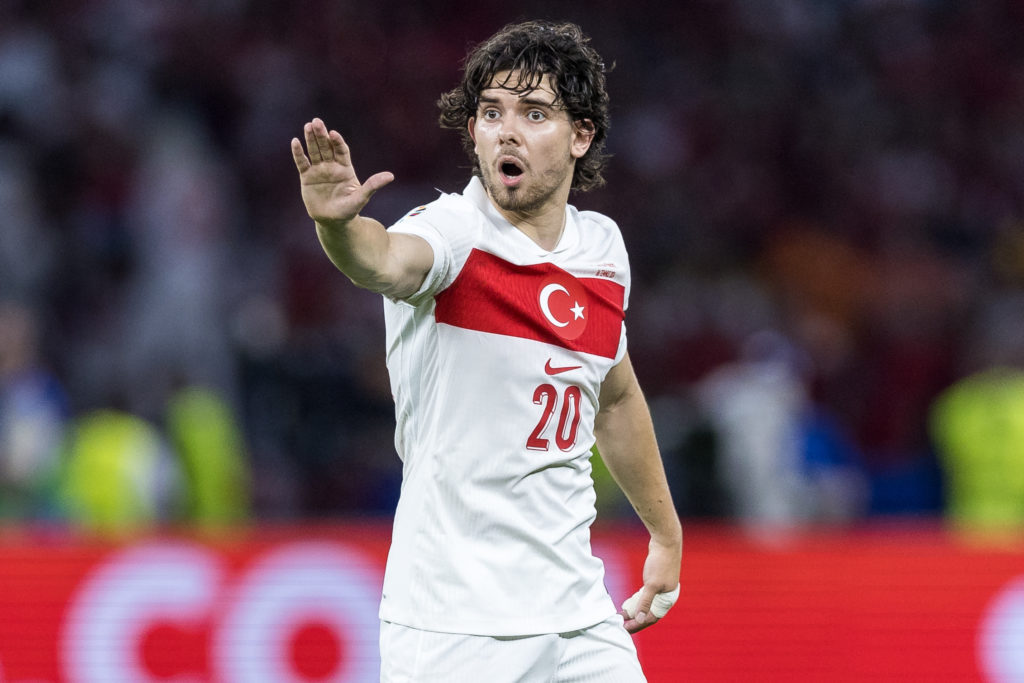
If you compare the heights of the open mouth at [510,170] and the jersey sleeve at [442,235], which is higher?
the open mouth at [510,170]

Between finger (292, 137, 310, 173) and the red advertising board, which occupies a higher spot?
finger (292, 137, 310, 173)

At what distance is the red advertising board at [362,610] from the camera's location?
6.02m

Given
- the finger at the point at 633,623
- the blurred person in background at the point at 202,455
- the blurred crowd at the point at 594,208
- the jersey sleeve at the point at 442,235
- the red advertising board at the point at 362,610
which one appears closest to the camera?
the jersey sleeve at the point at 442,235

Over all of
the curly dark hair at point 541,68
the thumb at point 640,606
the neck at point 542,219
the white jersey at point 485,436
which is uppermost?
the curly dark hair at point 541,68

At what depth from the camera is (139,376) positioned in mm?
8383

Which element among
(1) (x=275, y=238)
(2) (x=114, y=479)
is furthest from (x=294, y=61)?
(2) (x=114, y=479)

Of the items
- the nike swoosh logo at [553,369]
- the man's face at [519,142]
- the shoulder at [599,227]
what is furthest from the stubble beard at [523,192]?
the nike swoosh logo at [553,369]

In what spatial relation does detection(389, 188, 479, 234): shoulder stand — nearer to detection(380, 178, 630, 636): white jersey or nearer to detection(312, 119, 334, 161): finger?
detection(380, 178, 630, 636): white jersey

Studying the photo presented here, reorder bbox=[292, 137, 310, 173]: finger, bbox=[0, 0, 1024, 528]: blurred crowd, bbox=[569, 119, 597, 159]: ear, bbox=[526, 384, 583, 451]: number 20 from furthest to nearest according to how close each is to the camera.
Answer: bbox=[0, 0, 1024, 528]: blurred crowd → bbox=[569, 119, 597, 159]: ear → bbox=[526, 384, 583, 451]: number 20 → bbox=[292, 137, 310, 173]: finger

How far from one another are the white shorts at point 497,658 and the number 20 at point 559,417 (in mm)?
414

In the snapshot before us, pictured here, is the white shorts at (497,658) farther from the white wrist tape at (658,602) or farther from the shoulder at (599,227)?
the shoulder at (599,227)

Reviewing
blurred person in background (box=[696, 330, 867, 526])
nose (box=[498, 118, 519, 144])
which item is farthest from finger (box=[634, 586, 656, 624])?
blurred person in background (box=[696, 330, 867, 526])

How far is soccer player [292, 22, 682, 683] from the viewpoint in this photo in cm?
299

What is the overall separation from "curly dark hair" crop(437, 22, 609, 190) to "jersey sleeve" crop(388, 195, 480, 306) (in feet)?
1.06
